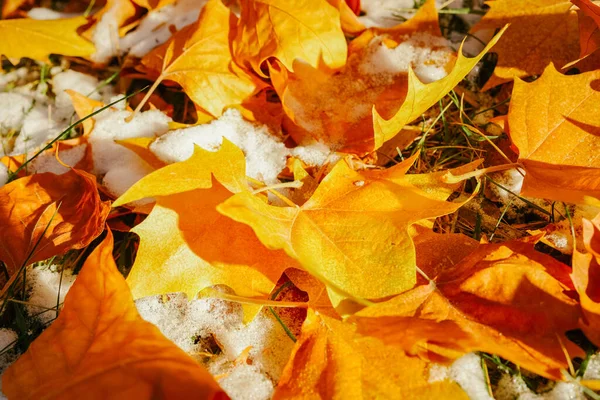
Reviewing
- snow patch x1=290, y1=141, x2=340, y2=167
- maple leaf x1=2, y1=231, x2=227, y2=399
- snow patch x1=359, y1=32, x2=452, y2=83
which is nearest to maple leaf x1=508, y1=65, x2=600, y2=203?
snow patch x1=359, y1=32, x2=452, y2=83

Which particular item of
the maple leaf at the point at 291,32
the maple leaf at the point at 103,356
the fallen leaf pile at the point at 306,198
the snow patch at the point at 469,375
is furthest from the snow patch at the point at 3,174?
the snow patch at the point at 469,375

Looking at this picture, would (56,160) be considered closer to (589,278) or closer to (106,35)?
(106,35)

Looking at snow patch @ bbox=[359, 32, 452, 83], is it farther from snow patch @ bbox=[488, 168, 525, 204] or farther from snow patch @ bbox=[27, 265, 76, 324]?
snow patch @ bbox=[27, 265, 76, 324]

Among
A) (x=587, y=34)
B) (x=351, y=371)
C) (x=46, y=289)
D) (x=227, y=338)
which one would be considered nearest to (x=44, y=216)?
(x=46, y=289)

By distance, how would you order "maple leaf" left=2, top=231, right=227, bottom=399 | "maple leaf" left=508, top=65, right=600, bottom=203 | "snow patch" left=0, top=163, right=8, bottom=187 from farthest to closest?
"snow patch" left=0, top=163, right=8, bottom=187 → "maple leaf" left=508, top=65, right=600, bottom=203 → "maple leaf" left=2, top=231, right=227, bottom=399

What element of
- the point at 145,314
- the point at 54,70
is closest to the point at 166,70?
the point at 54,70

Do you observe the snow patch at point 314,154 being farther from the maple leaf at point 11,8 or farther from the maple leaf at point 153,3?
the maple leaf at point 11,8
